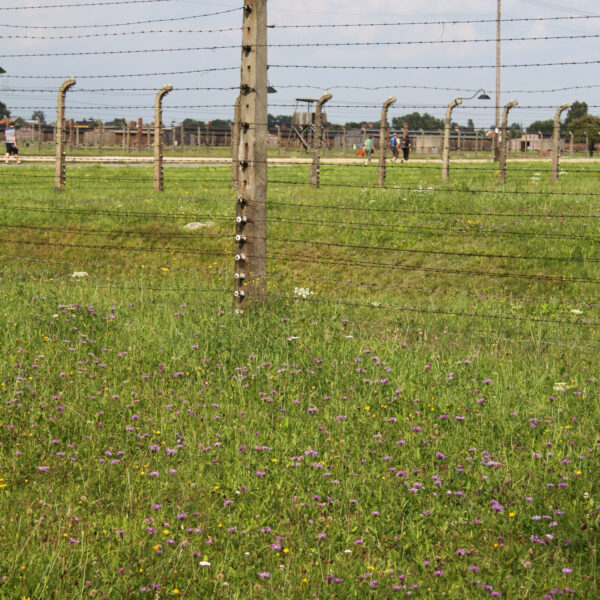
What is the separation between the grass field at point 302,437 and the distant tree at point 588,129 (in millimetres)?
54355

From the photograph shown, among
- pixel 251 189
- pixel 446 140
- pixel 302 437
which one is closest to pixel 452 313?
pixel 251 189

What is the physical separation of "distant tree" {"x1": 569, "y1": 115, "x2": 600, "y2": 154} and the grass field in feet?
178

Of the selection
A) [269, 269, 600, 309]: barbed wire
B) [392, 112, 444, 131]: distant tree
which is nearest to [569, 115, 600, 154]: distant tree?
[392, 112, 444, 131]: distant tree

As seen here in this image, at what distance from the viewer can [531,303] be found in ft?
33.0

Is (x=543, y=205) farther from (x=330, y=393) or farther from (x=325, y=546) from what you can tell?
(x=325, y=546)

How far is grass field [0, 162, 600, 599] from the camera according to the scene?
410cm

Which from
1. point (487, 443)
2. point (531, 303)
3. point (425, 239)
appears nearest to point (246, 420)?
point (487, 443)

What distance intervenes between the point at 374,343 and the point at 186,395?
6.52ft

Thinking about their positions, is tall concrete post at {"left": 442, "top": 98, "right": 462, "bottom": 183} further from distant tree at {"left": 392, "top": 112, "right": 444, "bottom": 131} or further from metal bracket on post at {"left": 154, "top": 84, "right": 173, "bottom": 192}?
distant tree at {"left": 392, "top": 112, "right": 444, "bottom": 131}

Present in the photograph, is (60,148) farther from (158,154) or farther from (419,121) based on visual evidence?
(419,121)

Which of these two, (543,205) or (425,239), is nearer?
(425,239)

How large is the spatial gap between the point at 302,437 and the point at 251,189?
376 cm

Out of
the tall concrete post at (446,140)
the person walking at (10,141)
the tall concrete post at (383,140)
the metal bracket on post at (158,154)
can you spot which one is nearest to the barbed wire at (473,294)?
the tall concrete post at (383,140)

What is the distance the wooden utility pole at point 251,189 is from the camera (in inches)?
339
